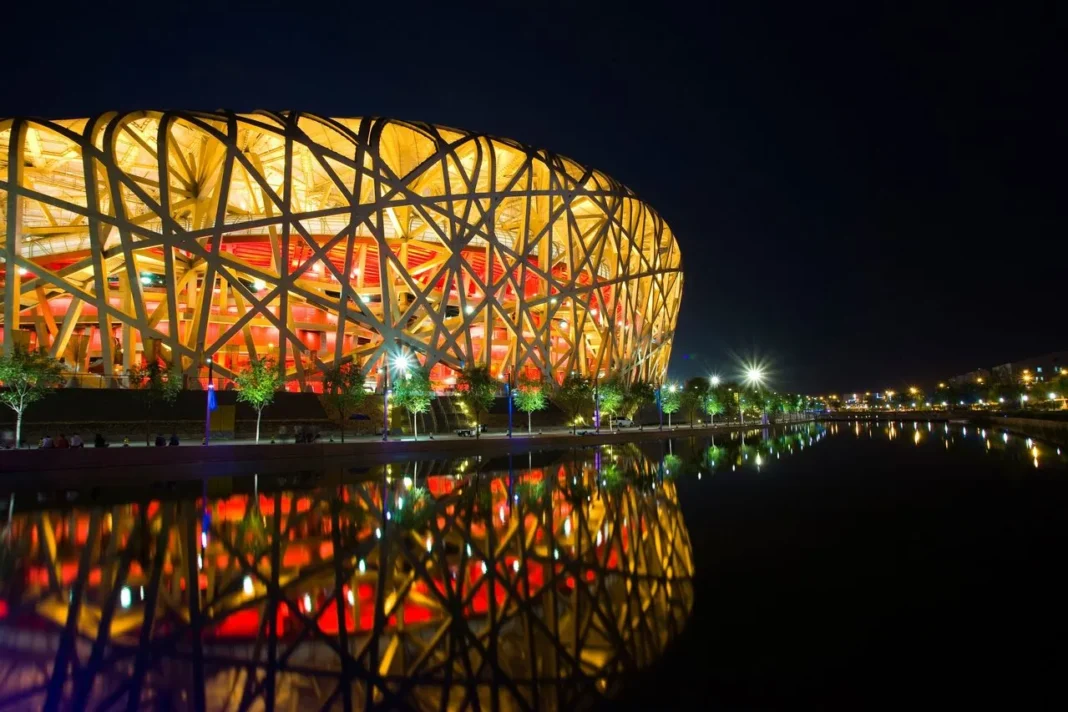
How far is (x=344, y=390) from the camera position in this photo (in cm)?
2772

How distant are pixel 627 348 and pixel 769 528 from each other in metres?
43.1

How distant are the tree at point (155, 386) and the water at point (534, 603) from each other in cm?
1414

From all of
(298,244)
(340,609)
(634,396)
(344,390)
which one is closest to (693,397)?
(634,396)

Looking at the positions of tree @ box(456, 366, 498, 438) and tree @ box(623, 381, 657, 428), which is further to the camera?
tree @ box(623, 381, 657, 428)

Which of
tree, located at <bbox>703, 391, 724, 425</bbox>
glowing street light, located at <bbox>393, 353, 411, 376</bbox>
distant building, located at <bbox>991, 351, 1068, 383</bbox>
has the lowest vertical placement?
tree, located at <bbox>703, 391, 724, 425</bbox>

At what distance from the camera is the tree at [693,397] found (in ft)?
196

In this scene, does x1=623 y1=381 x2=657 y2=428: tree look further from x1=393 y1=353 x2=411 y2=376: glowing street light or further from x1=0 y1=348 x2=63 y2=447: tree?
x1=0 y1=348 x2=63 y2=447: tree

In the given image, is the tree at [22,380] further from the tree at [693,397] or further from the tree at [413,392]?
the tree at [693,397]

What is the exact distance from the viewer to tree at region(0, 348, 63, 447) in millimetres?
21250

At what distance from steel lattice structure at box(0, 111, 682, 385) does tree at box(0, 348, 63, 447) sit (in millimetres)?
7137

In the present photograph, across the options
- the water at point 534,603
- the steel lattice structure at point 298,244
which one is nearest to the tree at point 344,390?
the steel lattice structure at point 298,244

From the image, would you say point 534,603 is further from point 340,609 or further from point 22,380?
point 22,380

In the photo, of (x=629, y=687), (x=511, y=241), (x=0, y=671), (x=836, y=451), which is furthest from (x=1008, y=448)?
(x=511, y=241)

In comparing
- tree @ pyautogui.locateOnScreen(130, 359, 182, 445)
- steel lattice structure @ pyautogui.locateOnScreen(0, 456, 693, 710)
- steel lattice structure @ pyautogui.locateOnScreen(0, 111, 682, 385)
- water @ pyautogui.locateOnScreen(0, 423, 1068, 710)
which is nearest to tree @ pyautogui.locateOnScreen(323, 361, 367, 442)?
steel lattice structure @ pyautogui.locateOnScreen(0, 111, 682, 385)
